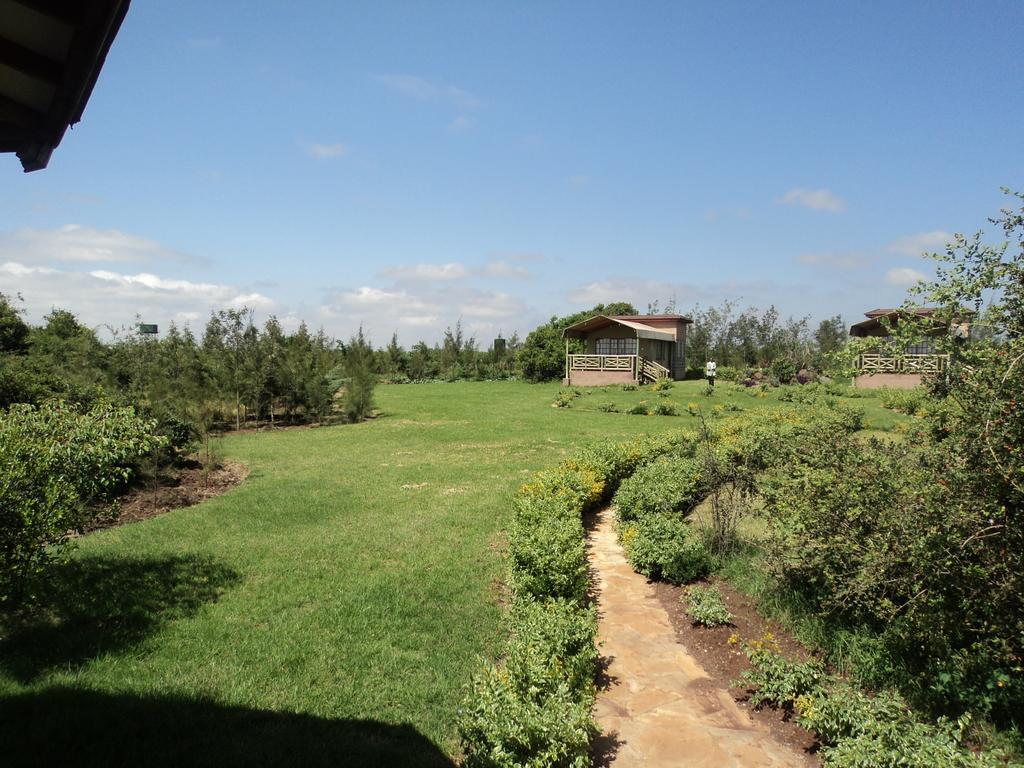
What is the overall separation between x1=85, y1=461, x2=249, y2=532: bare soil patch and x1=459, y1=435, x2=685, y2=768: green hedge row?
6282 mm

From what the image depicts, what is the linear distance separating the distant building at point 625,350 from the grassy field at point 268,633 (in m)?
24.4

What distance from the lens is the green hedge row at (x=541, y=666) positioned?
10.9 ft

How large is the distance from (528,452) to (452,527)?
6265mm

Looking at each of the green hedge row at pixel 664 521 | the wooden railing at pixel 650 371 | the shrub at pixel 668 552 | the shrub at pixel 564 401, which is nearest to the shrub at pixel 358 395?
the shrub at pixel 564 401

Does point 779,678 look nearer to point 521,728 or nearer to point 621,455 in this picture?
point 521,728

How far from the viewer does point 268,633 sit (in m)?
5.22

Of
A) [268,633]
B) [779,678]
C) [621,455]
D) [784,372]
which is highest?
[784,372]

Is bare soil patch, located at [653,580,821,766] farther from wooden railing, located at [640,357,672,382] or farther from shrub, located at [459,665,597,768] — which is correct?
wooden railing, located at [640,357,672,382]

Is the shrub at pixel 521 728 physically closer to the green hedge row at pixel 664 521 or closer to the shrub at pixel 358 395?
the green hedge row at pixel 664 521

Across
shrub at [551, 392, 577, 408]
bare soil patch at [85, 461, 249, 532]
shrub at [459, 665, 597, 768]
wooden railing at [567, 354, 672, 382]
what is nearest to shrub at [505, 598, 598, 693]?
shrub at [459, 665, 597, 768]

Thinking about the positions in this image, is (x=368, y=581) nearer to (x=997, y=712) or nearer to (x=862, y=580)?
(x=862, y=580)

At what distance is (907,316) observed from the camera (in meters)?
3.60

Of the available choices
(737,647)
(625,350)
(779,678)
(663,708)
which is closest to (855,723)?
(779,678)

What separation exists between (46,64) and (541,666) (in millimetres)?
4057
